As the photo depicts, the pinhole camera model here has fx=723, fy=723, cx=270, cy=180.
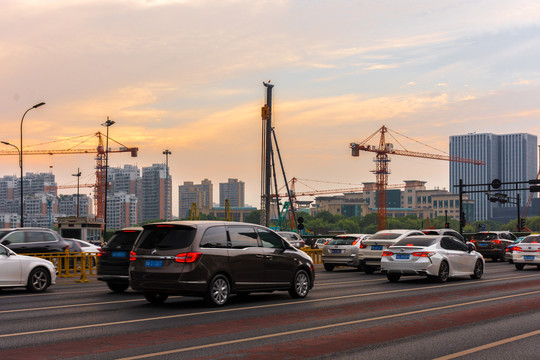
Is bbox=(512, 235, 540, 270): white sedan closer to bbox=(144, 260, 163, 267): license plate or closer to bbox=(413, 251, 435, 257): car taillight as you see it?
bbox=(413, 251, 435, 257): car taillight

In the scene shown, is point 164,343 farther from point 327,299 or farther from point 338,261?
point 338,261

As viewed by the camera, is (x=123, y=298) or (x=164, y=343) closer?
(x=164, y=343)

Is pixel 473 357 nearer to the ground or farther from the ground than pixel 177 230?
nearer to the ground

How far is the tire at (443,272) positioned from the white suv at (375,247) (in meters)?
4.60

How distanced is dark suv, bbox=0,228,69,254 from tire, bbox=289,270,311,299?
10852 mm

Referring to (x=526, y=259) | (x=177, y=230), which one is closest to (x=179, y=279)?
(x=177, y=230)

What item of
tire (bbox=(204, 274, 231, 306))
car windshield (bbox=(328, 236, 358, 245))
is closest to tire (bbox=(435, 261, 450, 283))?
car windshield (bbox=(328, 236, 358, 245))

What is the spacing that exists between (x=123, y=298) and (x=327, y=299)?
4.73 metres

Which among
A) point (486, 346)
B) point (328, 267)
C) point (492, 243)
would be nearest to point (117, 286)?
point (486, 346)

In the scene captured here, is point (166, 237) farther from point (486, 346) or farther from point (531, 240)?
point (531, 240)

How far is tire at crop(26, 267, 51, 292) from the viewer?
1867 cm

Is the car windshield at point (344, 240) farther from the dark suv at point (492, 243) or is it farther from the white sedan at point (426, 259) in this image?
the dark suv at point (492, 243)

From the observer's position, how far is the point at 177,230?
568 inches

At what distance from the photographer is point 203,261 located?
14.1 meters
